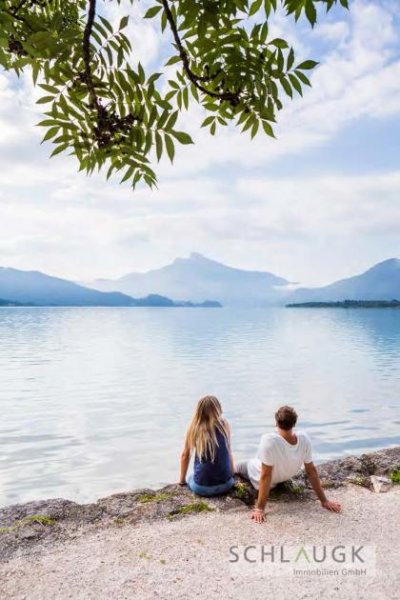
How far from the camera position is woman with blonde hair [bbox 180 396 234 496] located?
838 cm

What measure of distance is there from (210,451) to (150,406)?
58.3 ft

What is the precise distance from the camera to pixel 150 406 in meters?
25.8

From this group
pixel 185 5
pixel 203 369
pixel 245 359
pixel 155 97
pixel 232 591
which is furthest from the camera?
pixel 245 359

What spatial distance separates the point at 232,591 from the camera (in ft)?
18.5

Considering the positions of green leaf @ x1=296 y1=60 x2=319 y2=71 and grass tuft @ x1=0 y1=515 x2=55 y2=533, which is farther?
grass tuft @ x1=0 y1=515 x2=55 y2=533

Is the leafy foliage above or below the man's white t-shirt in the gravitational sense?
above

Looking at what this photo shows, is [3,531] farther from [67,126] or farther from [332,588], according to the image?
[67,126]

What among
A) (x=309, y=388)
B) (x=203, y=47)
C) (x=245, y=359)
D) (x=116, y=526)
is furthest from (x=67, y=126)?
(x=245, y=359)

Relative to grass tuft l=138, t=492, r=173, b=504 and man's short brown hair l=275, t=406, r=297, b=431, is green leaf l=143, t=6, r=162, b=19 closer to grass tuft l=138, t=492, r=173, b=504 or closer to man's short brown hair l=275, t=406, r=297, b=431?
man's short brown hair l=275, t=406, r=297, b=431

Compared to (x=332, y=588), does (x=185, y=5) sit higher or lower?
higher

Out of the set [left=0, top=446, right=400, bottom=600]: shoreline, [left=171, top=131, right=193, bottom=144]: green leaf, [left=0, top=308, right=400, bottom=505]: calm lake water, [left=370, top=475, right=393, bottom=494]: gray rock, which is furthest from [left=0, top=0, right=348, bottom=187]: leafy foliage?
[left=0, top=308, right=400, bottom=505]: calm lake water

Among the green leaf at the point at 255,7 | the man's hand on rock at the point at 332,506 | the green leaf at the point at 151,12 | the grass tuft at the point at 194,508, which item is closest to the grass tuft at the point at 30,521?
the grass tuft at the point at 194,508

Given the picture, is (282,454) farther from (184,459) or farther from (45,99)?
(45,99)

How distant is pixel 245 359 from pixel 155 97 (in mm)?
40084
